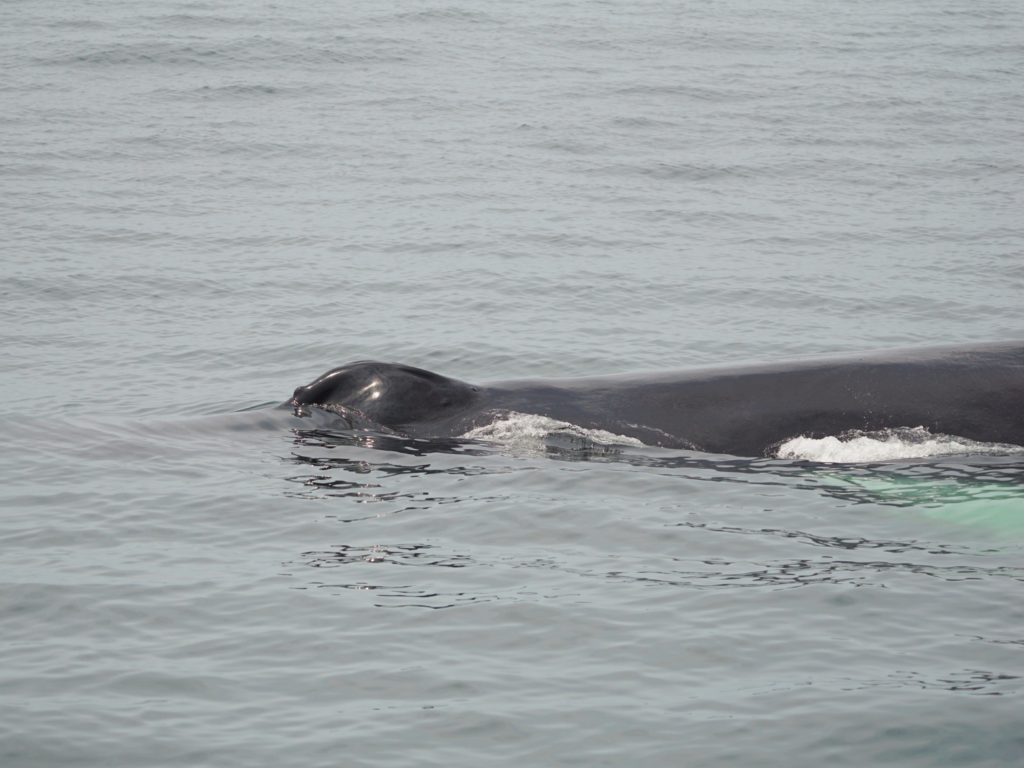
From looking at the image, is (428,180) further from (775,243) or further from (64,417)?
(64,417)

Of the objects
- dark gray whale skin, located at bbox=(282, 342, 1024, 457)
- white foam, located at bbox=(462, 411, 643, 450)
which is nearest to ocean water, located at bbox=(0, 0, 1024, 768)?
white foam, located at bbox=(462, 411, 643, 450)

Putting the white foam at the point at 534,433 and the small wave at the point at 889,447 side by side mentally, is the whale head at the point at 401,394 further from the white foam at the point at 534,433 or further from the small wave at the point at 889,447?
the small wave at the point at 889,447

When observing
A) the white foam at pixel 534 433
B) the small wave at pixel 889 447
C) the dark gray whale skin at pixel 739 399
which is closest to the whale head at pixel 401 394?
the dark gray whale skin at pixel 739 399

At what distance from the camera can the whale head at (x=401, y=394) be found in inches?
393

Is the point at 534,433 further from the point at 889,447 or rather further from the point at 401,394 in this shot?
the point at 889,447

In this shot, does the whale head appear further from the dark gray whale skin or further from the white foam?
the white foam

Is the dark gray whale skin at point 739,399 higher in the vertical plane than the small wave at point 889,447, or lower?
higher

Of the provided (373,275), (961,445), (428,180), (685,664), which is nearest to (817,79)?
(428,180)

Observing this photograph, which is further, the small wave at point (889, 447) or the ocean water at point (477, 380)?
the small wave at point (889, 447)

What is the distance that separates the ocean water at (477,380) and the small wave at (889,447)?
57mm

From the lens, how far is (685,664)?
20.4 ft

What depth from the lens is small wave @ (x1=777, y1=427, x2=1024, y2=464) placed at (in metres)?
9.00

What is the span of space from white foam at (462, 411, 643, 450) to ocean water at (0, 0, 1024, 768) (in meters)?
0.04

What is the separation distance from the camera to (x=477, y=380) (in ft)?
45.4
